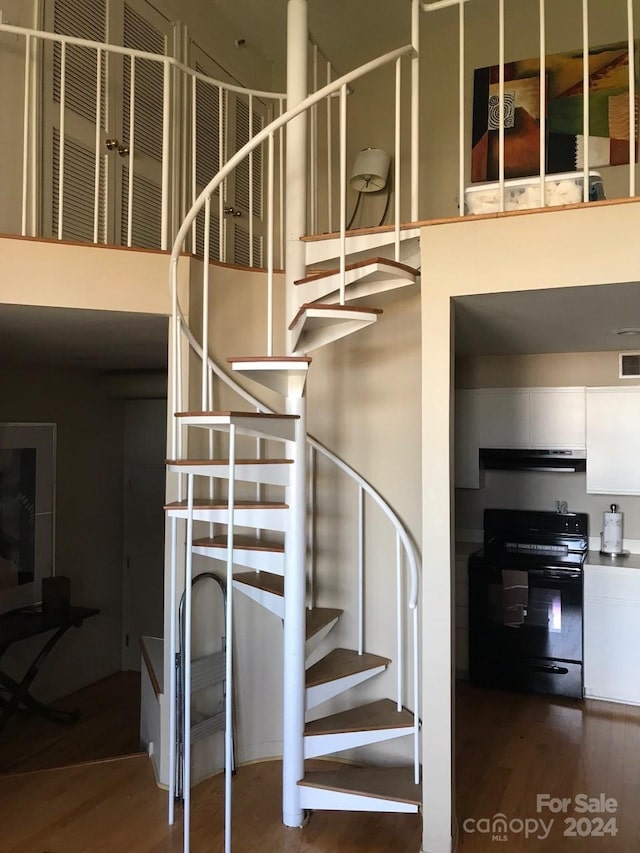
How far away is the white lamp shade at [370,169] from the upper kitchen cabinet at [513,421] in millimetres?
1605

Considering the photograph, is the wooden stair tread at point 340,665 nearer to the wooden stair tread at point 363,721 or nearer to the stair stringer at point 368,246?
the wooden stair tread at point 363,721

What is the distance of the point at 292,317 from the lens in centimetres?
287

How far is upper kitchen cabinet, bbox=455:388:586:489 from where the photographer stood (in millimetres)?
4348

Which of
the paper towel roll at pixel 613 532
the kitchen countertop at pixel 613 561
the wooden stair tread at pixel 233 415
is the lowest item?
the kitchen countertop at pixel 613 561

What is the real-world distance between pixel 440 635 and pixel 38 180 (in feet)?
9.53

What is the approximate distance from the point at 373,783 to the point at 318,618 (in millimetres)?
738

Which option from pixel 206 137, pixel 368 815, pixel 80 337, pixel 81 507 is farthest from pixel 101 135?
pixel 368 815

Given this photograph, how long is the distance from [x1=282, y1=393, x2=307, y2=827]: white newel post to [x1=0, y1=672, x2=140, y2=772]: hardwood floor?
1.52 meters

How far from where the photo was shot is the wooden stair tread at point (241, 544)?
2.88 meters

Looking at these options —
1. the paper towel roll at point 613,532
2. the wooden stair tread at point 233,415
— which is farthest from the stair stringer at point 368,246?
the paper towel roll at point 613,532

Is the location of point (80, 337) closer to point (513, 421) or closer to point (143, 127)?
point (143, 127)

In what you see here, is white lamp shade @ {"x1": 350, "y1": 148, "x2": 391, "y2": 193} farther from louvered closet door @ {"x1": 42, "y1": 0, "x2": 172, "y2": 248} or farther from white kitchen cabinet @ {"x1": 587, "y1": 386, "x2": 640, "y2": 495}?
white kitchen cabinet @ {"x1": 587, "y1": 386, "x2": 640, "y2": 495}

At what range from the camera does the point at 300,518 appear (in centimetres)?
283

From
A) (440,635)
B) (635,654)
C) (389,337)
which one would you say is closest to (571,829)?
(440,635)
